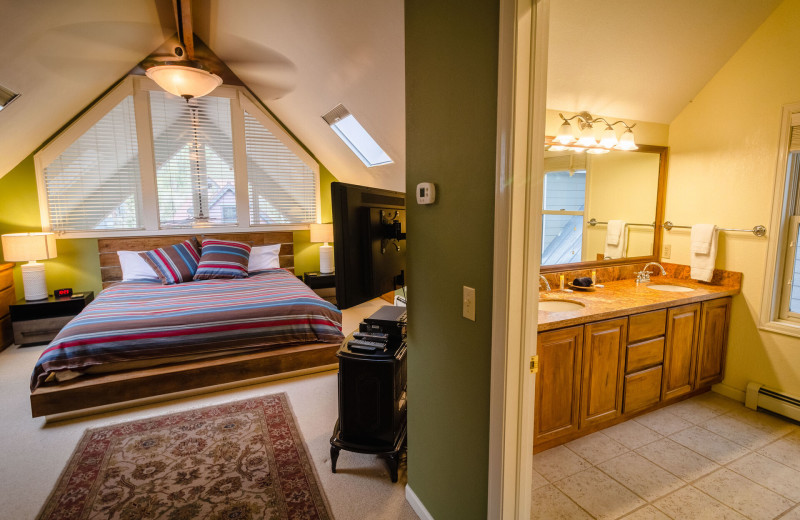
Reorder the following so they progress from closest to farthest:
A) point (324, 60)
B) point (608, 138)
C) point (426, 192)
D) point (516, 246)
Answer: point (516, 246)
point (426, 192)
point (608, 138)
point (324, 60)

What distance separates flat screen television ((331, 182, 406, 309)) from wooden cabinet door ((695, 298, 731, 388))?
2260 millimetres

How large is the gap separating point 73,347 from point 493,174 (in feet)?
9.75

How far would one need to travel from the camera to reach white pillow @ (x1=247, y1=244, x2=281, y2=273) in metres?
4.93

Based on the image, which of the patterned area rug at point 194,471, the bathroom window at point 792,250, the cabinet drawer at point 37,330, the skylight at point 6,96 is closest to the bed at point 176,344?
the patterned area rug at point 194,471

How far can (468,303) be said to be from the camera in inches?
56.6

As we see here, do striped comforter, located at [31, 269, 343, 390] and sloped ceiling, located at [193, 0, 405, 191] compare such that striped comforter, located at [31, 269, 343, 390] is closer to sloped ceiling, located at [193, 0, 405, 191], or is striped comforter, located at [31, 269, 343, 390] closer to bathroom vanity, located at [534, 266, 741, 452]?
sloped ceiling, located at [193, 0, 405, 191]

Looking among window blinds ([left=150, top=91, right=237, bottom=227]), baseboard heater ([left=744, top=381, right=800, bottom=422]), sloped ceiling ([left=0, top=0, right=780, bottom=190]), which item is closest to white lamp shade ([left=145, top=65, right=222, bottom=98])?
sloped ceiling ([left=0, top=0, right=780, bottom=190])

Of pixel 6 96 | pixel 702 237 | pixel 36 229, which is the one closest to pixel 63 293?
pixel 36 229

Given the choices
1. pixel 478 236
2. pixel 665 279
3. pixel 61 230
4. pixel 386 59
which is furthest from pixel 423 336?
pixel 61 230

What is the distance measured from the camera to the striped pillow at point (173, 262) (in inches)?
168

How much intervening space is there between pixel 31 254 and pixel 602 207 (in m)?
5.15

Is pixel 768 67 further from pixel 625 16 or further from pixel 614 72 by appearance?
pixel 625 16

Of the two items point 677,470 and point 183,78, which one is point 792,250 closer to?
point 677,470

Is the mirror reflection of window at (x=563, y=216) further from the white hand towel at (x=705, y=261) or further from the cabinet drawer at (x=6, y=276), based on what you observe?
the cabinet drawer at (x=6, y=276)
